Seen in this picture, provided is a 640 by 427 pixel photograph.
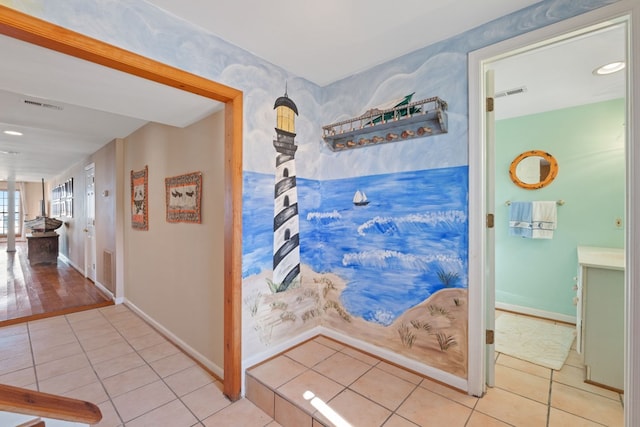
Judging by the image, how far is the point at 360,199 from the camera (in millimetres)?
2334

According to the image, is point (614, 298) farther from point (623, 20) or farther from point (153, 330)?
point (153, 330)

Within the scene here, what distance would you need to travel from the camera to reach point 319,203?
2.60 metres

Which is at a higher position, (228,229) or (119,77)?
(119,77)

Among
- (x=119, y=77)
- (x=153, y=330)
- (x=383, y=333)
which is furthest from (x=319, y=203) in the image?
(x=153, y=330)

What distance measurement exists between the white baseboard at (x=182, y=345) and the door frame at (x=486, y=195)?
1.88 meters

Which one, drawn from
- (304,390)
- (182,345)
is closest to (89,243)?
(182,345)

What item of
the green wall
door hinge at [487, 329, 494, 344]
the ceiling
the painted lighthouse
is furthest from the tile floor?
the ceiling

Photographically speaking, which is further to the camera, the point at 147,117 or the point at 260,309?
the point at 147,117

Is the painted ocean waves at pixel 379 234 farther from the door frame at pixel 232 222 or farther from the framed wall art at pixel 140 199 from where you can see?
the framed wall art at pixel 140 199

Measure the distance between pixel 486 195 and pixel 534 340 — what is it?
Answer: 1782 mm

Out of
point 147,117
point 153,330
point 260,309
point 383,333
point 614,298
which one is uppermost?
point 147,117

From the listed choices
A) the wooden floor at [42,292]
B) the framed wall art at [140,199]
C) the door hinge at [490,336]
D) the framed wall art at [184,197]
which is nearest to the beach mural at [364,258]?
the door hinge at [490,336]

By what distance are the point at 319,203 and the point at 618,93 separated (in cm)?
312

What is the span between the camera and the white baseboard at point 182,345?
2225 mm
